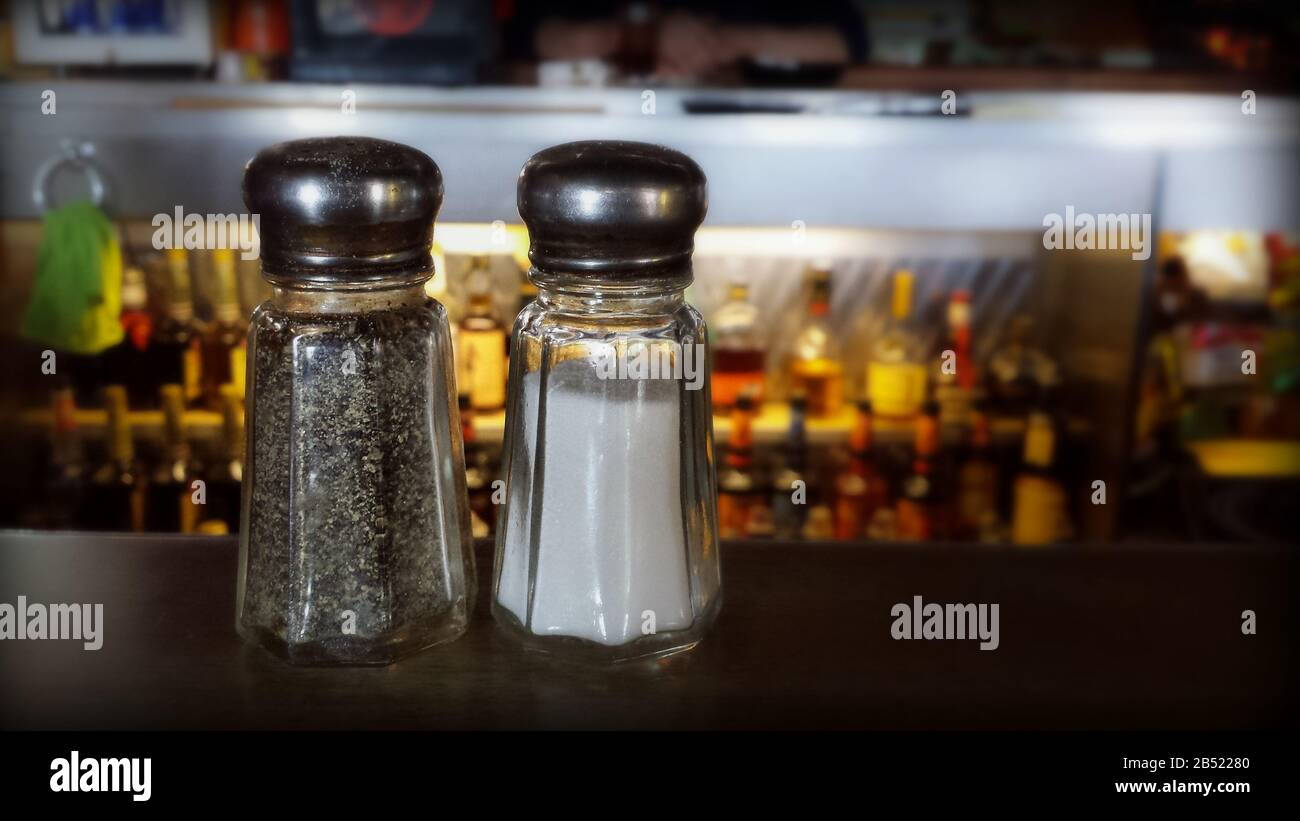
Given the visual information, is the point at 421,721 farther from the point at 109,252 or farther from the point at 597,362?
the point at 109,252

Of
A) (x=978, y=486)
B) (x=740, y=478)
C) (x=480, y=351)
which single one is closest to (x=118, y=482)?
(x=480, y=351)

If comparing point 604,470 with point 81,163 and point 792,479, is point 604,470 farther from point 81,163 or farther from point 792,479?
point 81,163

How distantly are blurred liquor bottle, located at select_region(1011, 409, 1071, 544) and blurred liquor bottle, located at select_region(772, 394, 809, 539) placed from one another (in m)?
0.33

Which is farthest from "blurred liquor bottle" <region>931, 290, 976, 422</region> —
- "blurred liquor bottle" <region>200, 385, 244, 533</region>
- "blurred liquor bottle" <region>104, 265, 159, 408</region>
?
"blurred liquor bottle" <region>104, 265, 159, 408</region>

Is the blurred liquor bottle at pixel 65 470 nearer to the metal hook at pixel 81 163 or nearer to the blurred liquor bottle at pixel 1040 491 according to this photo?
the metal hook at pixel 81 163

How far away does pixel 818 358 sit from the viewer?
184cm

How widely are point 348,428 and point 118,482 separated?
1.39 m

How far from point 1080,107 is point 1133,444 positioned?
1.60 feet

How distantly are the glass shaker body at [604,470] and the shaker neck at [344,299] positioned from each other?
63 mm

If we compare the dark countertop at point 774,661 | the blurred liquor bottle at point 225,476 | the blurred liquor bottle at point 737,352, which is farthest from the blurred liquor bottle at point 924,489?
the dark countertop at point 774,661

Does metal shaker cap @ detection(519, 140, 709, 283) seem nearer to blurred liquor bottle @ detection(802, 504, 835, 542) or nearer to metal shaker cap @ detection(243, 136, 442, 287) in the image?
metal shaker cap @ detection(243, 136, 442, 287)

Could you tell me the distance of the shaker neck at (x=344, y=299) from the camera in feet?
1.76

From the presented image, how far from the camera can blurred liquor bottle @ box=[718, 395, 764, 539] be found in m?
1.75

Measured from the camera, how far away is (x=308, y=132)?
5.33ft
